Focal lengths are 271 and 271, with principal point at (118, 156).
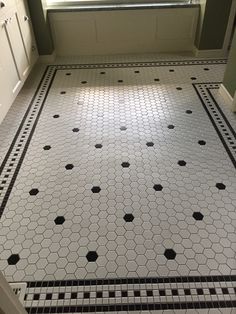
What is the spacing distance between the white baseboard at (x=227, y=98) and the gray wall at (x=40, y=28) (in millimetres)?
2398

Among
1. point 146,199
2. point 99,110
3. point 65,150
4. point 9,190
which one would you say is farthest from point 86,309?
point 99,110

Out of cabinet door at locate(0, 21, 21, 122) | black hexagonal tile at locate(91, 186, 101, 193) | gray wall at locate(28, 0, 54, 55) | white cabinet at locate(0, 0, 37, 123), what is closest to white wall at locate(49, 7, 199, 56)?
gray wall at locate(28, 0, 54, 55)

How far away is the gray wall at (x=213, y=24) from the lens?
3482mm

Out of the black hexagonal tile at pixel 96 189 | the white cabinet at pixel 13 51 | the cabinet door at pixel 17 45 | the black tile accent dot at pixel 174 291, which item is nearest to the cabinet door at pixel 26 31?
the white cabinet at pixel 13 51

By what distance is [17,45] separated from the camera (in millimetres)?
3029

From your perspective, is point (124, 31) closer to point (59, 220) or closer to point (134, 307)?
point (59, 220)

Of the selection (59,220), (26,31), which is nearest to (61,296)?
(59,220)

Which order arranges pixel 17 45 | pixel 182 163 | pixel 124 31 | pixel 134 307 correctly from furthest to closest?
pixel 124 31 < pixel 17 45 < pixel 182 163 < pixel 134 307

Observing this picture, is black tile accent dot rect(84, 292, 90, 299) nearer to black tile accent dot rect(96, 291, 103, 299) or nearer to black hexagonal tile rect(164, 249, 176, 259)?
black tile accent dot rect(96, 291, 103, 299)

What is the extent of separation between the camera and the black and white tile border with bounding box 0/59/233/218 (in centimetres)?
223

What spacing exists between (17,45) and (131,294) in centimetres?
279

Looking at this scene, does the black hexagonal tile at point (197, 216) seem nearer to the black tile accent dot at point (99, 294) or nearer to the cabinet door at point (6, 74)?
the black tile accent dot at point (99, 294)

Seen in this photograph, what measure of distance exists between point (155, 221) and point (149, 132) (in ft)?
3.37

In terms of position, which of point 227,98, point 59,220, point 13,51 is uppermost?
point 13,51
